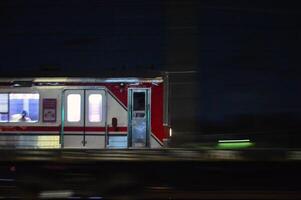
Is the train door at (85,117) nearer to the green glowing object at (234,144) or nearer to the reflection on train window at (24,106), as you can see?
the reflection on train window at (24,106)

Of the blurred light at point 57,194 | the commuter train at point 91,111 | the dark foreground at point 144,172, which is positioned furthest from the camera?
the commuter train at point 91,111

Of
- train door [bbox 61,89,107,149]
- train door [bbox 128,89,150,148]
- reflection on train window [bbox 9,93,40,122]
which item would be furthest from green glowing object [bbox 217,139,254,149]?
reflection on train window [bbox 9,93,40,122]

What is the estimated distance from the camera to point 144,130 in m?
13.1

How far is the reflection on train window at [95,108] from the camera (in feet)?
43.9

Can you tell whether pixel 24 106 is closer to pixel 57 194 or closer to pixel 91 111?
pixel 91 111

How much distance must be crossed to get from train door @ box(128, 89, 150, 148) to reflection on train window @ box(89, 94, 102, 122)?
0.68 metres

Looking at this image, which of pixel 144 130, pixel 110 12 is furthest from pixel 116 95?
pixel 110 12

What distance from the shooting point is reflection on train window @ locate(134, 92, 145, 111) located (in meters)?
13.3

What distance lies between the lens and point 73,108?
525 inches

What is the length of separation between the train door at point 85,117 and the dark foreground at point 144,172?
464 centimetres

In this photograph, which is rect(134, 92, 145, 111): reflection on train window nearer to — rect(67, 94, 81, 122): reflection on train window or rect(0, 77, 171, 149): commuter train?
rect(0, 77, 171, 149): commuter train

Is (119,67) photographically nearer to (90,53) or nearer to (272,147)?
(90,53)

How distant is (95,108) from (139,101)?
1.02m

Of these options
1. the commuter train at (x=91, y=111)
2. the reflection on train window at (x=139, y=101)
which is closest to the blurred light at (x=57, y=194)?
the commuter train at (x=91, y=111)
